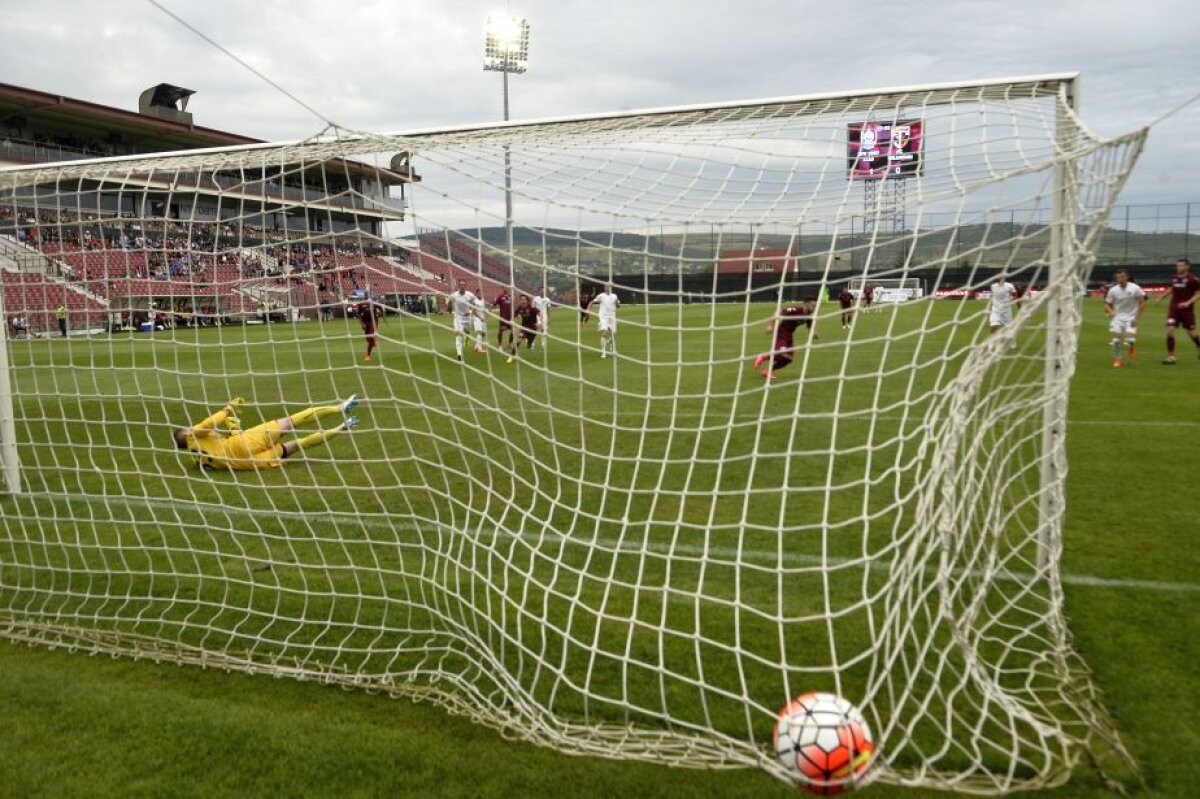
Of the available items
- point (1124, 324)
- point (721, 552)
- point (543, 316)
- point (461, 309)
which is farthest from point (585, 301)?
point (1124, 324)

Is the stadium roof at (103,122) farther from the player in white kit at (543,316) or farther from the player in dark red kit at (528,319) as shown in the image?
the player in white kit at (543,316)

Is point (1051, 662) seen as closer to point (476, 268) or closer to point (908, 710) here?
point (908, 710)

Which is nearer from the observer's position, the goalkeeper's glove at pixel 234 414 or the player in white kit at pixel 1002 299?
the player in white kit at pixel 1002 299

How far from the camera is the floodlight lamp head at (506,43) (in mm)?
30203

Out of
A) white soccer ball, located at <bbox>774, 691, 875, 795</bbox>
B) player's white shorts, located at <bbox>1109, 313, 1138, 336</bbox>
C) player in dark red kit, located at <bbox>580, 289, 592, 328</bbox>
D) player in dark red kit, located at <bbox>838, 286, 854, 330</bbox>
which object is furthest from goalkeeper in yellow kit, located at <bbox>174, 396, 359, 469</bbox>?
player's white shorts, located at <bbox>1109, 313, 1138, 336</bbox>

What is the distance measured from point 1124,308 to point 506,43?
21.6m

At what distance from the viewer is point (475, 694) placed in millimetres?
3412

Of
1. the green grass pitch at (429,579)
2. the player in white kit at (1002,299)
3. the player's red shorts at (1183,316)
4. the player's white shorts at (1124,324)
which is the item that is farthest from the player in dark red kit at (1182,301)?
the player in white kit at (1002,299)

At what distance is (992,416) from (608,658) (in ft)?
6.83

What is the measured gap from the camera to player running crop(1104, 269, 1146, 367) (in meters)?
13.4

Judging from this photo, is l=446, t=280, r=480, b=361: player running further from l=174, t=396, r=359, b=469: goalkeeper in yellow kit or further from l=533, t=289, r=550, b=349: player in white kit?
l=174, t=396, r=359, b=469: goalkeeper in yellow kit

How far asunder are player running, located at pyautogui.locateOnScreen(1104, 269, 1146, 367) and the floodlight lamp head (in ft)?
69.7

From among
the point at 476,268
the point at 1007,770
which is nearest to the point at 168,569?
the point at 476,268

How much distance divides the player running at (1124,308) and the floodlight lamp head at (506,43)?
21258mm
